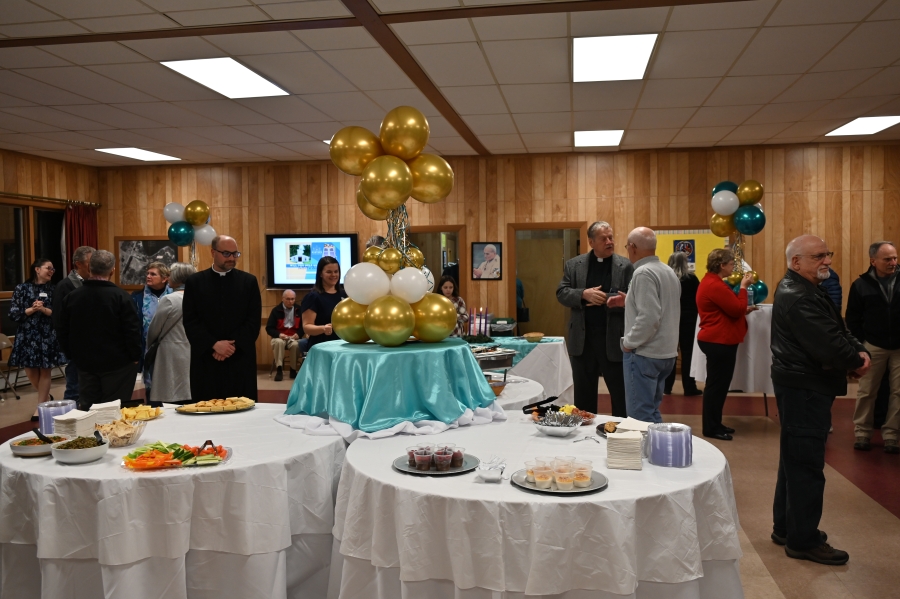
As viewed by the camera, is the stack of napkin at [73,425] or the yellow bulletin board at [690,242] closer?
the stack of napkin at [73,425]

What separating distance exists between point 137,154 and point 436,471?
9324mm

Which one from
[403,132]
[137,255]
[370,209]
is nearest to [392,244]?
[370,209]

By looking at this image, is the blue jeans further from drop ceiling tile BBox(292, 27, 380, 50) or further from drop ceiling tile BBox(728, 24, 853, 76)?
drop ceiling tile BBox(292, 27, 380, 50)

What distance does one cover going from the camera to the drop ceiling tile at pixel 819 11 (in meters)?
4.64

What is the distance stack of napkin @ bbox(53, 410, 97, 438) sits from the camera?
2.88m

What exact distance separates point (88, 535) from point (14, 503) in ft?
1.20

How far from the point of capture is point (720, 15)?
4.82 meters

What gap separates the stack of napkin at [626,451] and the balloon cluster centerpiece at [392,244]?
1.12 m

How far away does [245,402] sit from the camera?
3654 mm

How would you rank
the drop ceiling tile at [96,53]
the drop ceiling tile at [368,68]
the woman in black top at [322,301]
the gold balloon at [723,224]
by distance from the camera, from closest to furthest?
the woman in black top at [322,301], the drop ceiling tile at [96,53], the drop ceiling tile at [368,68], the gold balloon at [723,224]

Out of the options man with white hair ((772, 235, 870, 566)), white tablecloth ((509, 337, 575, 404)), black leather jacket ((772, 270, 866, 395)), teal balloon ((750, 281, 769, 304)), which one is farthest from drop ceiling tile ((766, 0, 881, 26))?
teal balloon ((750, 281, 769, 304))

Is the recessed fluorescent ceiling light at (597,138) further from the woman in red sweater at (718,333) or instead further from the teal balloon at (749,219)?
the woman in red sweater at (718,333)

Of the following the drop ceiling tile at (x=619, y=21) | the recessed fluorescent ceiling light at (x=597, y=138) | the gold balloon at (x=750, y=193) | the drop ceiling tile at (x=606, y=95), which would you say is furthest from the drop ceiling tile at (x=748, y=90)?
the drop ceiling tile at (x=619, y=21)

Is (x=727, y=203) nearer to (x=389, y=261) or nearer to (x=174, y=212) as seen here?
(x=389, y=261)
